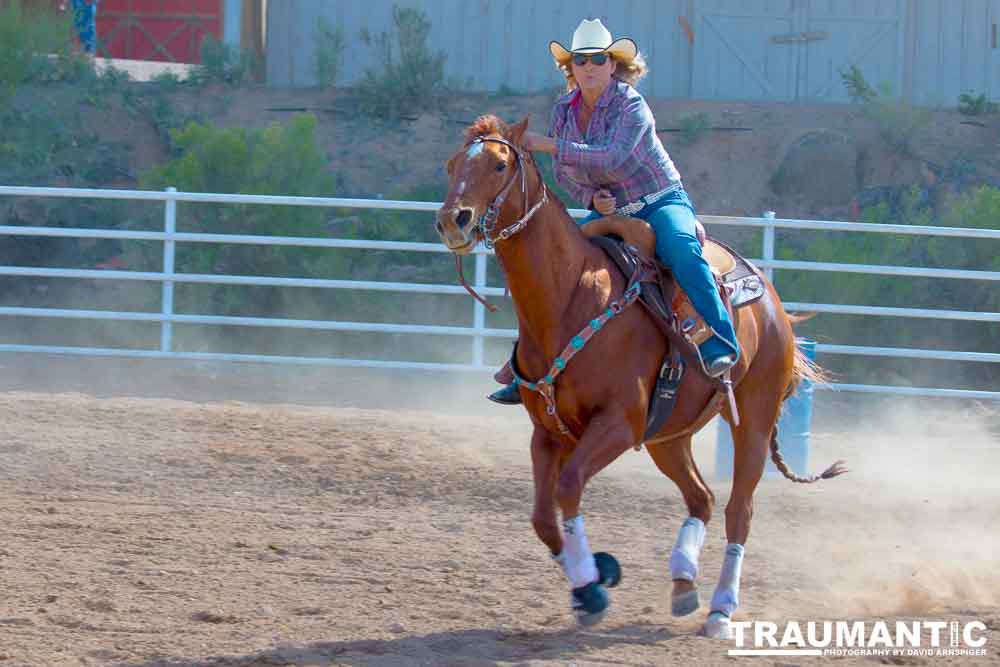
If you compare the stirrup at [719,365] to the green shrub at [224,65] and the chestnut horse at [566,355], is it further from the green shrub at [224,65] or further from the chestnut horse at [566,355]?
the green shrub at [224,65]

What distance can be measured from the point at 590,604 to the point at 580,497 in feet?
1.31

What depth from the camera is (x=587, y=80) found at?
5.22 m

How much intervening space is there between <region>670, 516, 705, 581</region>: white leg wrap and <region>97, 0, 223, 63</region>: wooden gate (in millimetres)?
17973

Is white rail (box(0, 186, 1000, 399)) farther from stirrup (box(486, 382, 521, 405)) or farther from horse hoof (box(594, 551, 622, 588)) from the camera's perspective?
horse hoof (box(594, 551, 622, 588))

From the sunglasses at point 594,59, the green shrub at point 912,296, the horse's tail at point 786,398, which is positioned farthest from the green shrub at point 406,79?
the sunglasses at point 594,59

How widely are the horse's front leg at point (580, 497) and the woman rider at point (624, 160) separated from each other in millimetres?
592

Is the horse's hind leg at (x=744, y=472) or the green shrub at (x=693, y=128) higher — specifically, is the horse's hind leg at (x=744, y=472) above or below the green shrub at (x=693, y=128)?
below

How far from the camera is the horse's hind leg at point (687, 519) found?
511 cm

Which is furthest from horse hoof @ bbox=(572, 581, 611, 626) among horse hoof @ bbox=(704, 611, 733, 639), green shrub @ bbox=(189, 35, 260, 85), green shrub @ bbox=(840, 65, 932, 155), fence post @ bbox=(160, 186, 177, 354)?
green shrub @ bbox=(189, 35, 260, 85)

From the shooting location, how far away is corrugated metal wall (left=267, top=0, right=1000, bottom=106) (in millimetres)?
17703

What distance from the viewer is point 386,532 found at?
6.67 meters

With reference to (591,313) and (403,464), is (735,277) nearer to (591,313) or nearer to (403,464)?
(591,313)

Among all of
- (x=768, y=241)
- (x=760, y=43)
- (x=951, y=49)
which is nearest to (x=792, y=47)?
(x=760, y=43)

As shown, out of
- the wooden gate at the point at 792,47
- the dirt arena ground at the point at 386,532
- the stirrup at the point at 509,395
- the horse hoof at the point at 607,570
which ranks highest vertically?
the wooden gate at the point at 792,47
